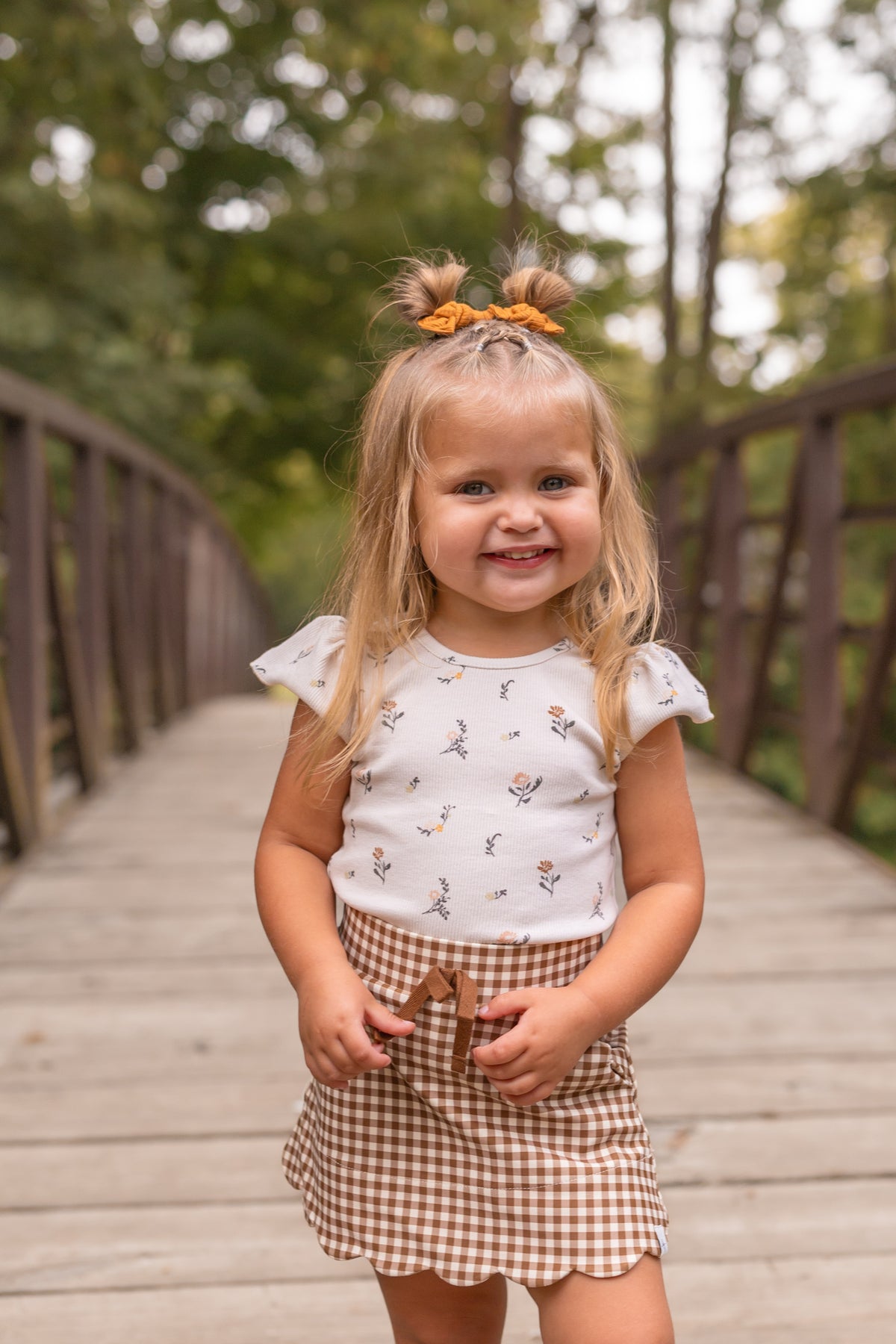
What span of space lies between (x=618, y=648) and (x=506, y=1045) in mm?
388

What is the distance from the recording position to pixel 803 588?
4.48 metres

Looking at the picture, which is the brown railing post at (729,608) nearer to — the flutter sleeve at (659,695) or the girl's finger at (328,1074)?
the flutter sleeve at (659,695)

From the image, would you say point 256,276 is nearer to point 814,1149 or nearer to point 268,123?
point 268,123

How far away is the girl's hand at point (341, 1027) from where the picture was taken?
111cm

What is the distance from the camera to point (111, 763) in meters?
5.05

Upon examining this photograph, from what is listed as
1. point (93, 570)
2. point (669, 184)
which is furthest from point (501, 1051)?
point (669, 184)

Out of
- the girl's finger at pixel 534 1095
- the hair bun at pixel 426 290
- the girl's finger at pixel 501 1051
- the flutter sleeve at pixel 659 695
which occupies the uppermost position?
the hair bun at pixel 426 290

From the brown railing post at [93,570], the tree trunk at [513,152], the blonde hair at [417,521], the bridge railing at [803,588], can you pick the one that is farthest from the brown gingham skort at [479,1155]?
the tree trunk at [513,152]

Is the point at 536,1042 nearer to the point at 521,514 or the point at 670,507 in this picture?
the point at 521,514

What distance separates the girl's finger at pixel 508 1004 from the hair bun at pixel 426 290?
654mm

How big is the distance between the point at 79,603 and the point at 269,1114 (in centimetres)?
284

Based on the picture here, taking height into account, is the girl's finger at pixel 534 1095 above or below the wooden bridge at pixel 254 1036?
above

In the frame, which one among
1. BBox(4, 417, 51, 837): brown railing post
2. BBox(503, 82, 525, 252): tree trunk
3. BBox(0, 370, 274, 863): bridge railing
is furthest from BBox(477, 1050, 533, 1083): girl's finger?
BBox(503, 82, 525, 252): tree trunk

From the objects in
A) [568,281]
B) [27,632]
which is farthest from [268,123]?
[568,281]
